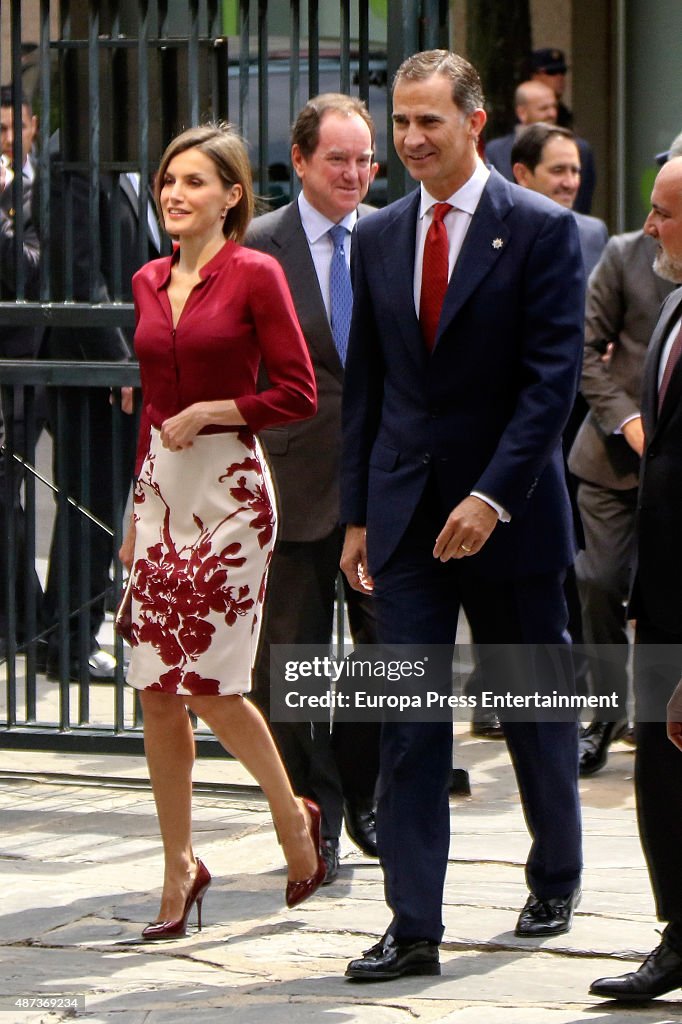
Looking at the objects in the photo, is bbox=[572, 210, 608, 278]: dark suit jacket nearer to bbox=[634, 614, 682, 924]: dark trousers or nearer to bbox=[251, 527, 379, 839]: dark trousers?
bbox=[251, 527, 379, 839]: dark trousers

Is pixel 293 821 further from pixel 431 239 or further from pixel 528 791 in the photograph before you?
pixel 431 239

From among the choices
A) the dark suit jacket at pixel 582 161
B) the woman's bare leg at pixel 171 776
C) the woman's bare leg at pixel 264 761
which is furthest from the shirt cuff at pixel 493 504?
the dark suit jacket at pixel 582 161

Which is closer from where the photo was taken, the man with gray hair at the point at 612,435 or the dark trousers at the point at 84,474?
the dark trousers at the point at 84,474

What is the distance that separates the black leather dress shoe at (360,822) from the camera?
5656 millimetres

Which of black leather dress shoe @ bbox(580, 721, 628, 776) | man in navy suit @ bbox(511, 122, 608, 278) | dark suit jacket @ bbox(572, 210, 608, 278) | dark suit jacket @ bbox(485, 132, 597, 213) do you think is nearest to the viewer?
black leather dress shoe @ bbox(580, 721, 628, 776)

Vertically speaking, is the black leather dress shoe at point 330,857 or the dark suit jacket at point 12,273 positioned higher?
the dark suit jacket at point 12,273

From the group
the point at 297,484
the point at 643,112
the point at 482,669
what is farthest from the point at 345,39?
the point at 643,112

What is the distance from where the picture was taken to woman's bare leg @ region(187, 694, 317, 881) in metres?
4.93

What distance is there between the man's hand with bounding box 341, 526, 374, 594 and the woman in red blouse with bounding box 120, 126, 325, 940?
203 millimetres

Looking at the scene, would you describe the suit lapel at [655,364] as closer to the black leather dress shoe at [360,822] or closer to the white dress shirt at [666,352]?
the white dress shirt at [666,352]

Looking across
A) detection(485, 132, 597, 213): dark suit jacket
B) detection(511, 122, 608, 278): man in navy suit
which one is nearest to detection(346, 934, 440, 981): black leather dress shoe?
detection(511, 122, 608, 278): man in navy suit

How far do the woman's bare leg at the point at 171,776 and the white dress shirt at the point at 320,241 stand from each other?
4.16ft

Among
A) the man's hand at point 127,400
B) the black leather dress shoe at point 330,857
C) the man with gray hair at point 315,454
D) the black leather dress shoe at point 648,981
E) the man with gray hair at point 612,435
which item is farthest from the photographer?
the man with gray hair at point 612,435

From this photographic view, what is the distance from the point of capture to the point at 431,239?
471cm
